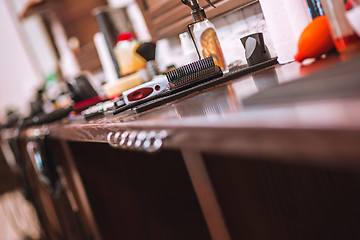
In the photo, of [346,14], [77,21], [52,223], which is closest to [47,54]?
[77,21]

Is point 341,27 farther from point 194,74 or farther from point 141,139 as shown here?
point 194,74

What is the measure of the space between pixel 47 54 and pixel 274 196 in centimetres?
→ 490

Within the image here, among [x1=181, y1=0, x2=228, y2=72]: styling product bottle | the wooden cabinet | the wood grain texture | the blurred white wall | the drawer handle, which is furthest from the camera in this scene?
the blurred white wall

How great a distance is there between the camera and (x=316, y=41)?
82 cm

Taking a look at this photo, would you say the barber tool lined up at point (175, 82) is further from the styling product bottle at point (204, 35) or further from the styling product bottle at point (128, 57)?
the styling product bottle at point (128, 57)

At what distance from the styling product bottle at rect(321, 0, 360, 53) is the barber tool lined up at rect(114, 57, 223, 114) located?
45 cm

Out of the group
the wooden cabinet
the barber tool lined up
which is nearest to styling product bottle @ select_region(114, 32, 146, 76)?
the wooden cabinet

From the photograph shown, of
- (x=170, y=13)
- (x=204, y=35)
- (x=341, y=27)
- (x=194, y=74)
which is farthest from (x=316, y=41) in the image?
(x=170, y=13)

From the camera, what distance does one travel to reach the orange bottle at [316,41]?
2.67 ft

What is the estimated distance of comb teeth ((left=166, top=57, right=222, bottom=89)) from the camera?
1.11 m

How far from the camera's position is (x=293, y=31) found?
104 cm

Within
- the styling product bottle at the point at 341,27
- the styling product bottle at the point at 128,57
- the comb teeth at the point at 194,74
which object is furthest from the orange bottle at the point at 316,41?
the styling product bottle at the point at 128,57

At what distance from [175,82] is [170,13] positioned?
2.72ft

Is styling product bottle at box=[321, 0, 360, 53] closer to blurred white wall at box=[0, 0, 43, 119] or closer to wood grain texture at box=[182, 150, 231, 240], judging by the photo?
wood grain texture at box=[182, 150, 231, 240]
